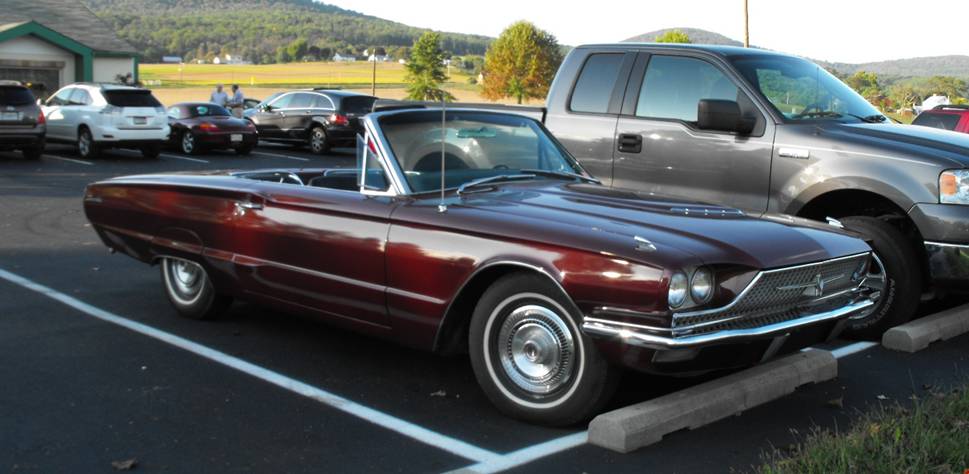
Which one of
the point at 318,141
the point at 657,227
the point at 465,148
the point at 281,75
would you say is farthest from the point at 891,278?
the point at 281,75

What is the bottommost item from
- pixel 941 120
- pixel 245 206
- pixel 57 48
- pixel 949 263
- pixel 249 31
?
pixel 949 263

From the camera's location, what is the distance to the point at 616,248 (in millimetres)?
4605

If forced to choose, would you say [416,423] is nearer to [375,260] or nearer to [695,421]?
[375,260]

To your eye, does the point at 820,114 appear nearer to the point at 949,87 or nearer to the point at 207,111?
the point at 207,111

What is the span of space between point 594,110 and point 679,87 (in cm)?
A: 72

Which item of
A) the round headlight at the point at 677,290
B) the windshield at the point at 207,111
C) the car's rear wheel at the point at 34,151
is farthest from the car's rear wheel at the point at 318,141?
the round headlight at the point at 677,290

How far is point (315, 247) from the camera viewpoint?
5832 mm

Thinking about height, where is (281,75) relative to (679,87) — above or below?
above

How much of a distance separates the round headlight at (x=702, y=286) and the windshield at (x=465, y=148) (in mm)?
1688

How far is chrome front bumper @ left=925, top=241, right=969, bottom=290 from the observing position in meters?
6.69

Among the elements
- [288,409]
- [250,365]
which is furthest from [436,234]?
[250,365]

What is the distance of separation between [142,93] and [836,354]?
60.6ft

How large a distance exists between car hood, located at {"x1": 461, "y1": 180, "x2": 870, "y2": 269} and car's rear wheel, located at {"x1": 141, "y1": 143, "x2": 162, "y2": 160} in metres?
17.7

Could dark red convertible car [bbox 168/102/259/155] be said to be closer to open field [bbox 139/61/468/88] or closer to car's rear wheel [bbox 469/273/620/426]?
car's rear wheel [bbox 469/273/620/426]
